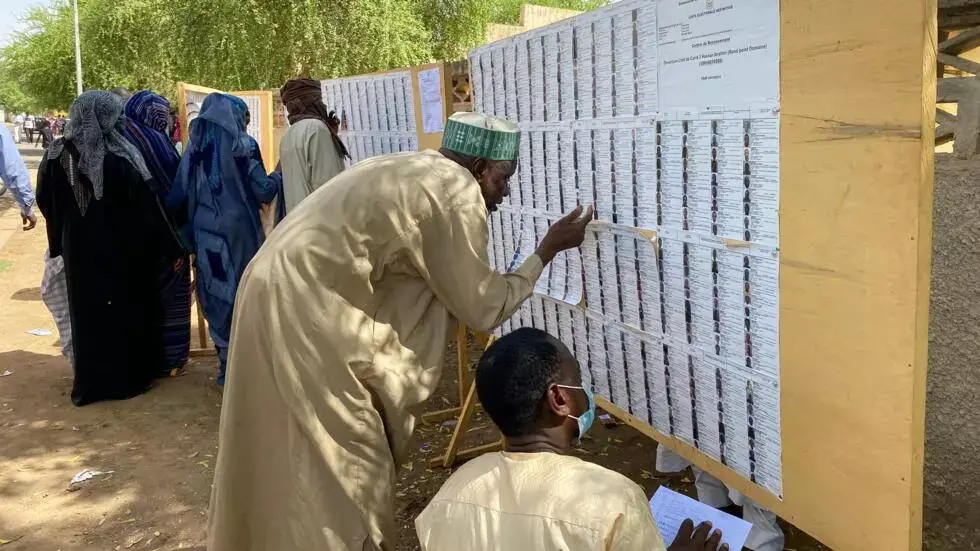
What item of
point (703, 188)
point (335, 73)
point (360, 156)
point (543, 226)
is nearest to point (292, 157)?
point (360, 156)

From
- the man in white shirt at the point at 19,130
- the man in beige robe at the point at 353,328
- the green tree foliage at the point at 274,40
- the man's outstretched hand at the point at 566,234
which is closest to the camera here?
the man in beige robe at the point at 353,328

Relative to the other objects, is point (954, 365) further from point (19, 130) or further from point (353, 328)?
point (19, 130)

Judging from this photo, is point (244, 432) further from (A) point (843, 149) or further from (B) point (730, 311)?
(A) point (843, 149)

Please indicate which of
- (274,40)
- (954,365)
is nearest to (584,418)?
(954,365)

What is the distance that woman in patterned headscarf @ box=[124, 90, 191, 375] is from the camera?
17.5ft

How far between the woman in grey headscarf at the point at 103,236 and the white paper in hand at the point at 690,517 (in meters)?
4.25

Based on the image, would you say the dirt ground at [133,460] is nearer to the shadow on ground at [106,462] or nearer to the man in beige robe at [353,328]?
the shadow on ground at [106,462]

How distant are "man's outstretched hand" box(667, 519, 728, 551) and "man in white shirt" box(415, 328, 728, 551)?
0.38 metres

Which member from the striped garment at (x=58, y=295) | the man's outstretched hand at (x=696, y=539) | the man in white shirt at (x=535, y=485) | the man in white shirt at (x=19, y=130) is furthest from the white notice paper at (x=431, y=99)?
the man in white shirt at (x=19, y=130)

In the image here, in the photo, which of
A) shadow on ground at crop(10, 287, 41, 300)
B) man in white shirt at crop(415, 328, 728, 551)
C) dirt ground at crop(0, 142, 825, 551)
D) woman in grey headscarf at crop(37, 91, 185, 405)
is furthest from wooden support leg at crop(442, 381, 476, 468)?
shadow on ground at crop(10, 287, 41, 300)

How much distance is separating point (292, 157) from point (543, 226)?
256 cm

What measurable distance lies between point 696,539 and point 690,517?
10cm

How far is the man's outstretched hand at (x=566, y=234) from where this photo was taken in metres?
2.62

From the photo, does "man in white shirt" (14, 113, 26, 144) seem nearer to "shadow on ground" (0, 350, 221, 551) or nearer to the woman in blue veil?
"shadow on ground" (0, 350, 221, 551)
